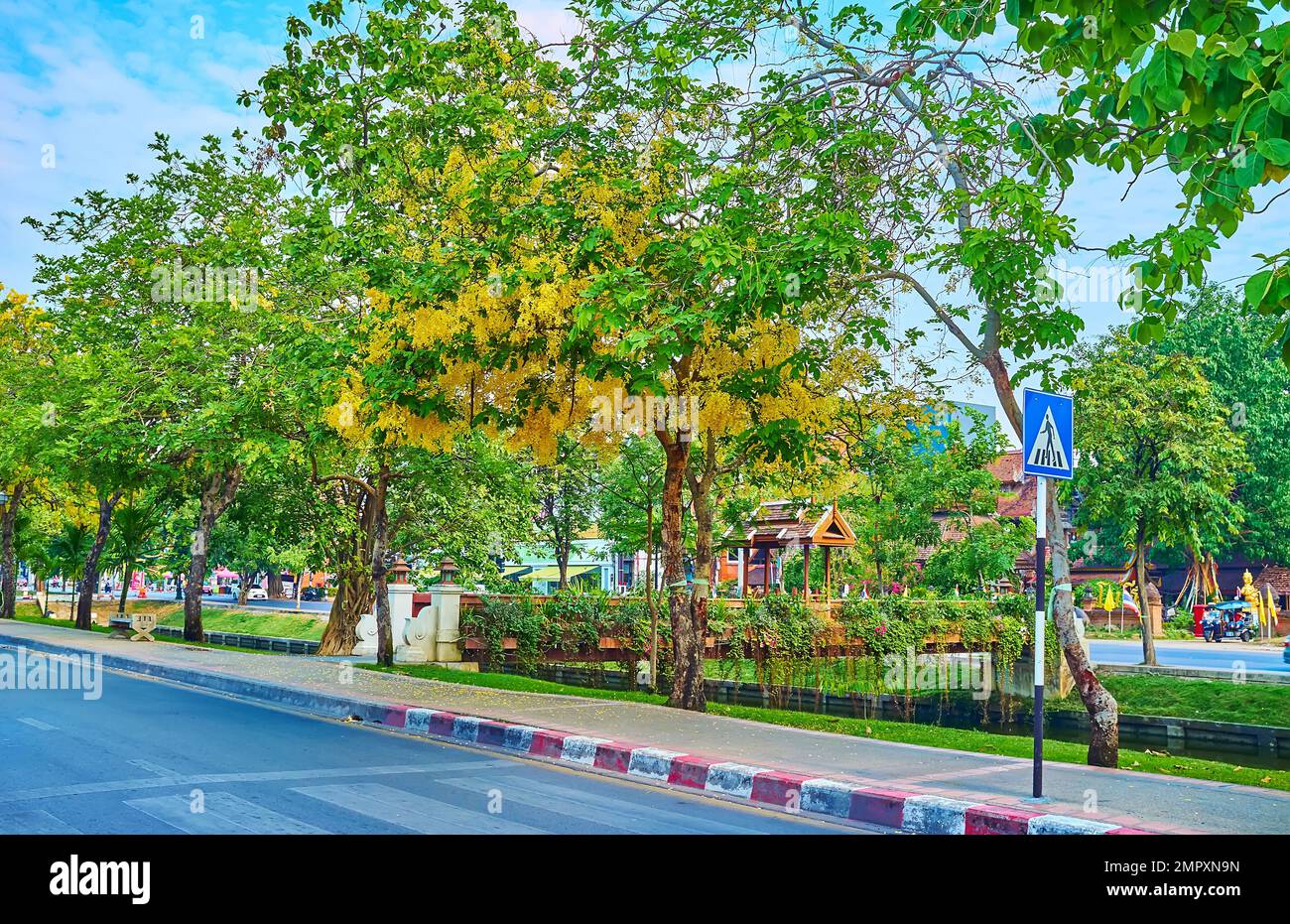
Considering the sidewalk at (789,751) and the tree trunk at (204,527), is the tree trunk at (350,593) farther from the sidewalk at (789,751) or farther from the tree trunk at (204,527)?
the sidewalk at (789,751)

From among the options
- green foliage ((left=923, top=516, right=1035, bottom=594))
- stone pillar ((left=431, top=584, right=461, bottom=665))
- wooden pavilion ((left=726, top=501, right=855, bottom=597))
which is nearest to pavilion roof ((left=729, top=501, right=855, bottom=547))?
wooden pavilion ((left=726, top=501, right=855, bottom=597))

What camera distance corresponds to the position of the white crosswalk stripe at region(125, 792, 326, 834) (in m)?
6.61

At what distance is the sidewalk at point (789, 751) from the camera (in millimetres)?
7762

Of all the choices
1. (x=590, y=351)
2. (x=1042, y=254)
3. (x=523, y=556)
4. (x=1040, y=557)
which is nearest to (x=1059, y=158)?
(x=1042, y=254)

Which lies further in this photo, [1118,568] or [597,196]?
[1118,568]

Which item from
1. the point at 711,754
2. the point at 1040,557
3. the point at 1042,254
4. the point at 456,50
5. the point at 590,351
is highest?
the point at 456,50

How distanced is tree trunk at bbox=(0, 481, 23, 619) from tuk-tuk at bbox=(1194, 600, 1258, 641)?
44.6 meters

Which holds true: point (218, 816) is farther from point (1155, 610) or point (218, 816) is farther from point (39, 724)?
point (1155, 610)

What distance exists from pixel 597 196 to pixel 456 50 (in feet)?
7.85

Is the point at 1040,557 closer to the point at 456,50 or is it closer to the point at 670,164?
the point at 670,164

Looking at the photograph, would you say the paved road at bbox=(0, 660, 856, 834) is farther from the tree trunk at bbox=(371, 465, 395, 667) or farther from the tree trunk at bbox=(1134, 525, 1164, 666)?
the tree trunk at bbox=(1134, 525, 1164, 666)

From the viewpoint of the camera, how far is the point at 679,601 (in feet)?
48.2

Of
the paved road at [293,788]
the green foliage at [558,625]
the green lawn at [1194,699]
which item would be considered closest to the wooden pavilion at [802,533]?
the green lawn at [1194,699]

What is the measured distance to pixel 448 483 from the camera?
23516 mm
